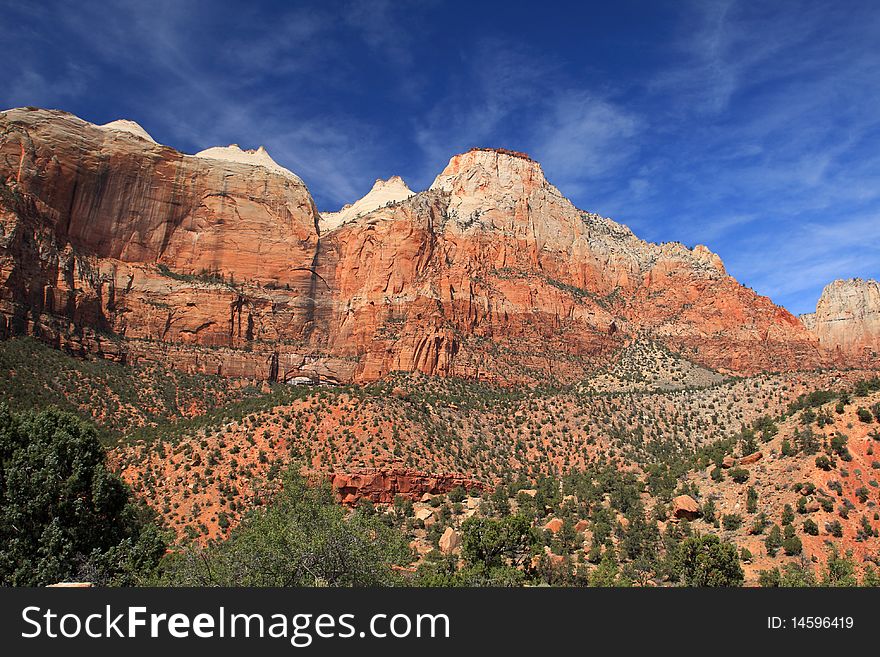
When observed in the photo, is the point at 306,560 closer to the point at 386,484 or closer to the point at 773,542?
the point at 773,542

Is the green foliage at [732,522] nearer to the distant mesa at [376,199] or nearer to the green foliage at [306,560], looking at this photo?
the green foliage at [306,560]

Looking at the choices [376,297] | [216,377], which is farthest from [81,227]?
[376,297]

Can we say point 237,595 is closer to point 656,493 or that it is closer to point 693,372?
point 656,493

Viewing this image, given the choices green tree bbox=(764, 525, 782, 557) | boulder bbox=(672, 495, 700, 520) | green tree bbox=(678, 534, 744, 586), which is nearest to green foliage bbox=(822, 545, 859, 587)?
green tree bbox=(764, 525, 782, 557)

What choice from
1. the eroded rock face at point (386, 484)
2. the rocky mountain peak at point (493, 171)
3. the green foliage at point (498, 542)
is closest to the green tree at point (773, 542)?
the green foliage at point (498, 542)

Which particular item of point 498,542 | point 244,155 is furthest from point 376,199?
point 498,542

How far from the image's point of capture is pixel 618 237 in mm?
101375

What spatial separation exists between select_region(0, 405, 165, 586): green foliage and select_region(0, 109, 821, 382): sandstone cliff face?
4195 cm

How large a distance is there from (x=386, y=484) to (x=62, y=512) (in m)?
21.6

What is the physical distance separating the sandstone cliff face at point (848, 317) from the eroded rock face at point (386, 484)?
394 feet

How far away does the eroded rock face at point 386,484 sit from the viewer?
38469 mm

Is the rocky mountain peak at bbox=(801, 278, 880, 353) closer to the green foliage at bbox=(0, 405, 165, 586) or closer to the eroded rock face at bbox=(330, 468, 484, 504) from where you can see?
the eroded rock face at bbox=(330, 468, 484, 504)

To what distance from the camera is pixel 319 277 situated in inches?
3273

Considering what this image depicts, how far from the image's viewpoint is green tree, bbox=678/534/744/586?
20.2 m
